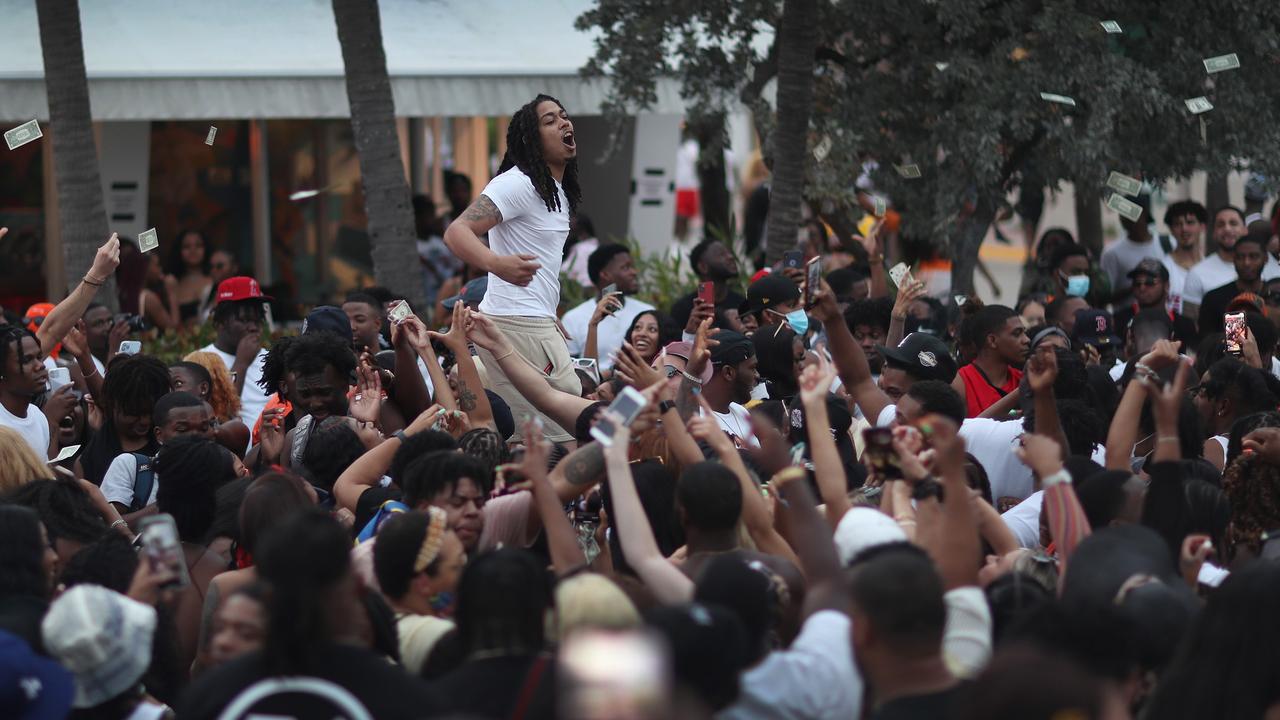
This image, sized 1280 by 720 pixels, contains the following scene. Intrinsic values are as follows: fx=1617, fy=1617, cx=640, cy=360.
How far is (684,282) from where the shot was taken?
531 inches

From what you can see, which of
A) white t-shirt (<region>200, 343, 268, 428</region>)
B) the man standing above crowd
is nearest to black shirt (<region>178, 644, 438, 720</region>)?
white t-shirt (<region>200, 343, 268, 428</region>)

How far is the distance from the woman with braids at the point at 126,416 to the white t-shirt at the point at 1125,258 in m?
8.39

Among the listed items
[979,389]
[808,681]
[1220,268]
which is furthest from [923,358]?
[1220,268]

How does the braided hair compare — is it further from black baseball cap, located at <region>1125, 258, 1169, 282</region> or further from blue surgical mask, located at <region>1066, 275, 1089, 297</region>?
black baseball cap, located at <region>1125, 258, 1169, 282</region>

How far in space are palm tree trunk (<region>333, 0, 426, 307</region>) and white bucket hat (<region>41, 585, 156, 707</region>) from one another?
7322 millimetres

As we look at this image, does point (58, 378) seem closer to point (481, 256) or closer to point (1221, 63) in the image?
point (481, 256)

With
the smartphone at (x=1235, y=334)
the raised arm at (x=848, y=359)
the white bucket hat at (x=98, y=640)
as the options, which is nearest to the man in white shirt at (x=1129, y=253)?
the smartphone at (x=1235, y=334)

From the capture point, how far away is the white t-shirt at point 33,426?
7152mm

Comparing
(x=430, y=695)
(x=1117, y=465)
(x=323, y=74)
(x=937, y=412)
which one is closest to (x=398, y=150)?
(x=323, y=74)

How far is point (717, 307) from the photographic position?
34.6 ft

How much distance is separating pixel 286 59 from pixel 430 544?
396 inches

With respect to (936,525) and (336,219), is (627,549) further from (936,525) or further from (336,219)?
(336,219)

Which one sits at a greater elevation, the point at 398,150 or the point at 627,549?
the point at 398,150

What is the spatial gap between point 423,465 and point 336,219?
13.8 meters
